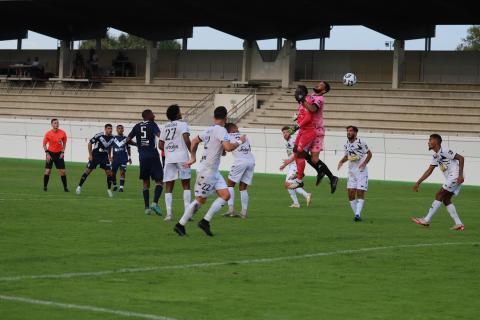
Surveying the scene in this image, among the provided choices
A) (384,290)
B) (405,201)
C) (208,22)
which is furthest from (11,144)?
(384,290)

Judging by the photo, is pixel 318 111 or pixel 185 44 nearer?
pixel 318 111

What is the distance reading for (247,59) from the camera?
190ft

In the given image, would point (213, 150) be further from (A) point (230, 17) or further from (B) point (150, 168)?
(A) point (230, 17)

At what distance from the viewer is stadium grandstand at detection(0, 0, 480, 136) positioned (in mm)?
50219

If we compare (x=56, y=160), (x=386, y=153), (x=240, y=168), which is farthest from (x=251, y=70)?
(x=240, y=168)

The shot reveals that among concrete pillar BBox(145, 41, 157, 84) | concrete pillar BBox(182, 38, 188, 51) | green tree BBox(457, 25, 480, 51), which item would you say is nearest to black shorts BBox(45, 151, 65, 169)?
concrete pillar BBox(145, 41, 157, 84)

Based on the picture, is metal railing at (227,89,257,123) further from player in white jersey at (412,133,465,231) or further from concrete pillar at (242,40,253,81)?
player in white jersey at (412,133,465,231)

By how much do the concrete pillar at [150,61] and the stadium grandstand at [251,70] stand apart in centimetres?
6

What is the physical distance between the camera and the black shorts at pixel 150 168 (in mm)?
20812

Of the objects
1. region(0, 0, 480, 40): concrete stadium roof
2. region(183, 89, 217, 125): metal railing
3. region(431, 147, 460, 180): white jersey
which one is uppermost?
region(0, 0, 480, 40): concrete stadium roof

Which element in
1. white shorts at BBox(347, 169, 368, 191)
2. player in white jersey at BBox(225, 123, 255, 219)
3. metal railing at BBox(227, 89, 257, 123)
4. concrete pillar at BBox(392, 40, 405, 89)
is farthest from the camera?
metal railing at BBox(227, 89, 257, 123)

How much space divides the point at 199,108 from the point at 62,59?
41.0 feet

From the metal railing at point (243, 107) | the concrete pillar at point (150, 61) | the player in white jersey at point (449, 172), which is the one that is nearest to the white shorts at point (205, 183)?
the player in white jersey at point (449, 172)

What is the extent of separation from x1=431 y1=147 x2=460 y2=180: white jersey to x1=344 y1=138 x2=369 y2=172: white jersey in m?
2.36
